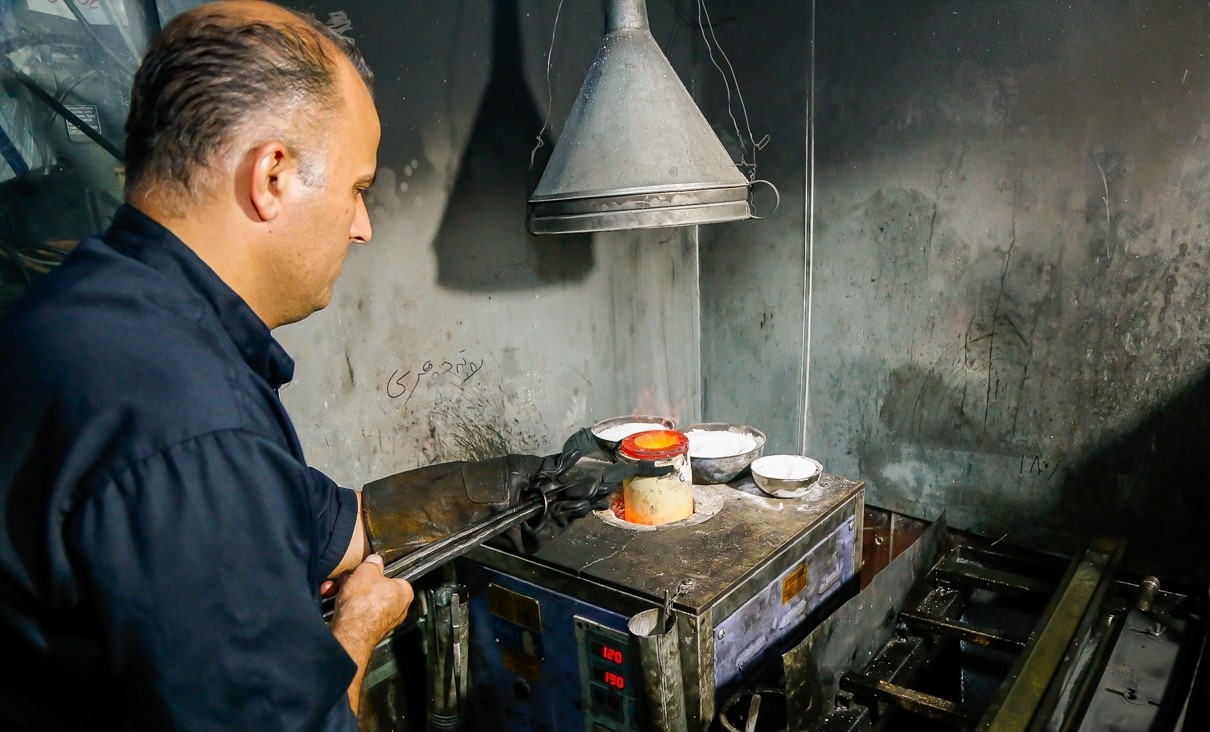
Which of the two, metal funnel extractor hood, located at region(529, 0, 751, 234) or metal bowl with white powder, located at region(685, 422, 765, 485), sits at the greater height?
metal funnel extractor hood, located at region(529, 0, 751, 234)

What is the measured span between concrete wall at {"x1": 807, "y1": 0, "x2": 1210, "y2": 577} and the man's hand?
1974 millimetres

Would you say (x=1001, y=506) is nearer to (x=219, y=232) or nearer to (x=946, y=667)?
(x=946, y=667)

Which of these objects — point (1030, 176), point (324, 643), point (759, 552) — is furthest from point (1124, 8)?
point (324, 643)

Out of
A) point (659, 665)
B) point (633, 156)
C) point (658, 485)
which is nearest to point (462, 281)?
point (633, 156)

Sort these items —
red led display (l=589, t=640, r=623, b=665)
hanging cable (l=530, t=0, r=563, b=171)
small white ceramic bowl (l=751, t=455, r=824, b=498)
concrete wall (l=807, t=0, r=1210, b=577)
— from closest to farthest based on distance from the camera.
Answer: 1. red led display (l=589, t=640, r=623, b=665)
2. small white ceramic bowl (l=751, t=455, r=824, b=498)
3. concrete wall (l=807, t=0, r=1210, b=577)
4. hanging cable (l=530, t=0, r=563, b=171)

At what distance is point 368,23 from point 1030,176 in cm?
194

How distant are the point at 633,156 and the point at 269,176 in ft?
3.03

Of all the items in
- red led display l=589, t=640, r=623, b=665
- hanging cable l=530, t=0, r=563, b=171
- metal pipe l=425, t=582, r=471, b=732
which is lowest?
metal pipe l=425, t=582, r=471, b=732

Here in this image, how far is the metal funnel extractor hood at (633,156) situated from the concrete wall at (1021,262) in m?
0.96

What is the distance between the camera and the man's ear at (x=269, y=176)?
82cm

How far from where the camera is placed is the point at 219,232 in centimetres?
82

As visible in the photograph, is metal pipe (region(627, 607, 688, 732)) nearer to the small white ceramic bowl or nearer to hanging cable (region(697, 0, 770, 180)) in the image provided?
the small white ceramic bowl

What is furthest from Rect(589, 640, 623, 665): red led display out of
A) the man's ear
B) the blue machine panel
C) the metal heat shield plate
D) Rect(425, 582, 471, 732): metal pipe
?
the man's ear

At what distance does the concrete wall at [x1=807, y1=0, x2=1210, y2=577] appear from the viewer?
6.49 ft
